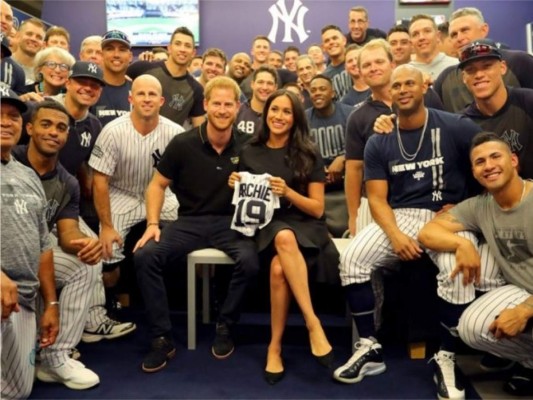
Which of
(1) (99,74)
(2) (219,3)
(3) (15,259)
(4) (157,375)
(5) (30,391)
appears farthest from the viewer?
(2) (219,3)

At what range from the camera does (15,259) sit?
2.25m

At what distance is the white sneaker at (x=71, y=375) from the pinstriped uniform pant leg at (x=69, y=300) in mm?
34

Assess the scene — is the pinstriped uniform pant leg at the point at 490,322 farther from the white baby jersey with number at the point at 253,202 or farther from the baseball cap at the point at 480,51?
the baseball cap at the point at 480,51

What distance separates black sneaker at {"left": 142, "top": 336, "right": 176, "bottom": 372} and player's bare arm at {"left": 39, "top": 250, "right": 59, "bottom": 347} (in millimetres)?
494

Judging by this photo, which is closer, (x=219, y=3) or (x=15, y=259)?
(x=15, y=259)

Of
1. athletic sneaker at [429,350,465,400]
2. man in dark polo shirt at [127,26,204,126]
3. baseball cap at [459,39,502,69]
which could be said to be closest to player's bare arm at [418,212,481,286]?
athletic sneaker at [429,350,465,400]

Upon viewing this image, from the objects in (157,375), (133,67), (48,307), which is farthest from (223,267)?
(133,67)

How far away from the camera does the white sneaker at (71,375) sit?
2.56 meters

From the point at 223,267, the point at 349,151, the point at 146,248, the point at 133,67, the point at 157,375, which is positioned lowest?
the point at 157,375

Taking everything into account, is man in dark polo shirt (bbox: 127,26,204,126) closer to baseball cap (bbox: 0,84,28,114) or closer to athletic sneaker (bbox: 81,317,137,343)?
athletic sneaker (bbox: 81,317,137,343)

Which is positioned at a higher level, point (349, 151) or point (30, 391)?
point (349, 151)

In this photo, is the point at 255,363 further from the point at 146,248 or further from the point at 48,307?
the point at 48,307

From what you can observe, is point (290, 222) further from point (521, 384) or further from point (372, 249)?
point (521, 384)

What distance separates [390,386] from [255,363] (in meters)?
0.70
